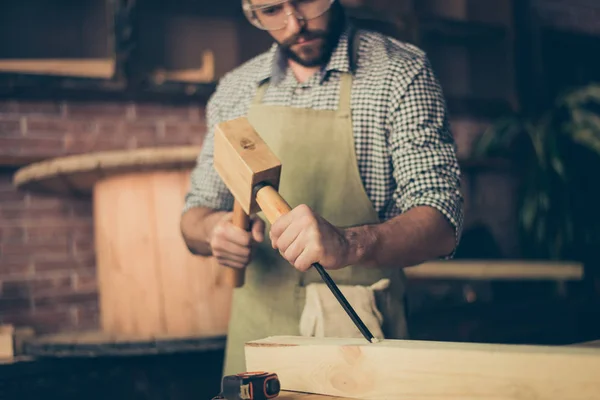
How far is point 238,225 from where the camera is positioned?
1.66 metres

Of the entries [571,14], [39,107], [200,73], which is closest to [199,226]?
[39,107]

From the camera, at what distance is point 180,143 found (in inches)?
152

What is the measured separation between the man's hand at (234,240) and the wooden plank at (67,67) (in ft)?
7.33

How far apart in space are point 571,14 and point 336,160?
438cm

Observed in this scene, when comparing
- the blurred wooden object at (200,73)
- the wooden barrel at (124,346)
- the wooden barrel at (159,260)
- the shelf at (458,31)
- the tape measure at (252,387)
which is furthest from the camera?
the shelf at (458,31)

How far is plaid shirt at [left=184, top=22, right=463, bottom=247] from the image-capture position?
166cm

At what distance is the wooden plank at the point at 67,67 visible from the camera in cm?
366

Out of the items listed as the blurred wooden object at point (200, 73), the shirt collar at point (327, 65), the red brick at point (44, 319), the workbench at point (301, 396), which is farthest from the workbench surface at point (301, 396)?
the blurred wooden object at point (200, 73)

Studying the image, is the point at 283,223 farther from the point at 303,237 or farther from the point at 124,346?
the point at 124,346

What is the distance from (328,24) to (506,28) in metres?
3.68

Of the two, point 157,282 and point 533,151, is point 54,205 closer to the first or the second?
point 157,282

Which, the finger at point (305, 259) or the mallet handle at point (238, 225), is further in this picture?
the mallet handle at point (238, 225)

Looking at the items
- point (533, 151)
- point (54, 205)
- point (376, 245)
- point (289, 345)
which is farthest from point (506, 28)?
point (289, 345)

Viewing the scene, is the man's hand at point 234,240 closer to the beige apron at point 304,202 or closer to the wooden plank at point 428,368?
the beige apron at point 304,202
